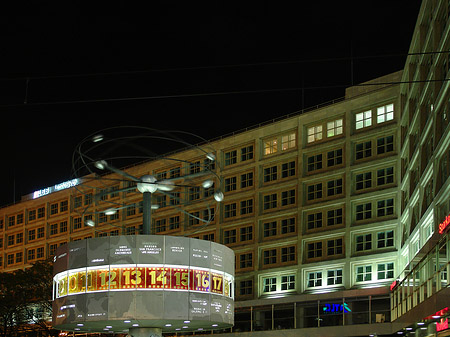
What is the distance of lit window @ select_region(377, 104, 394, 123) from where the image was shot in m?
80.2

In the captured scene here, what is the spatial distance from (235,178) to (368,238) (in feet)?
72.2

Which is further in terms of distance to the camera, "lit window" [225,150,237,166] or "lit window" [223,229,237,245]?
"lit window" [225,150,237,166]

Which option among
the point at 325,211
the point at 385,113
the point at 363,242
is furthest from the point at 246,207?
the point at 385,113

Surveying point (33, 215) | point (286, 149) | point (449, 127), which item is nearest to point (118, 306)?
point (449, 127)

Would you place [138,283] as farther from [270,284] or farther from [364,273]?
[270,284]

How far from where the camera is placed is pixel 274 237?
3541 inches

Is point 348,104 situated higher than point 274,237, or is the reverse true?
point 348,104

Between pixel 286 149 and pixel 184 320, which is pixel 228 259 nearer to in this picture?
pixel 184 320

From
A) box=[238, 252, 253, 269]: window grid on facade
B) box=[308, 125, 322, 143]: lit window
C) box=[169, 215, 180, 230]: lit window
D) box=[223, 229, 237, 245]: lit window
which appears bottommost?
box=[238, 252, 253, 269]: window grid on facade

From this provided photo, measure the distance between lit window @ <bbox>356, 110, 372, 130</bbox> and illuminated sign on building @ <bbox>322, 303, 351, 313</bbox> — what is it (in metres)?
19.8

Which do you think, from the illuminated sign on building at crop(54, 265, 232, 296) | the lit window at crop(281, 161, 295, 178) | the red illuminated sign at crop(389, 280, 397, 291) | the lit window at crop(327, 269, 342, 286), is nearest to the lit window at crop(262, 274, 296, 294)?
the lit window at crop(327, 269, 342, 286)

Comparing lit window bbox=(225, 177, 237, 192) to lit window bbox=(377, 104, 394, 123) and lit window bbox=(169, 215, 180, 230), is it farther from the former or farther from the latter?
lit window bbox=(377, 104, 394, 123)

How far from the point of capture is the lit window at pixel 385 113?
8019 cm

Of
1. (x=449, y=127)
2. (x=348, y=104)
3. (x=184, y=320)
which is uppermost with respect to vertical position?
(x=348, y=104)
